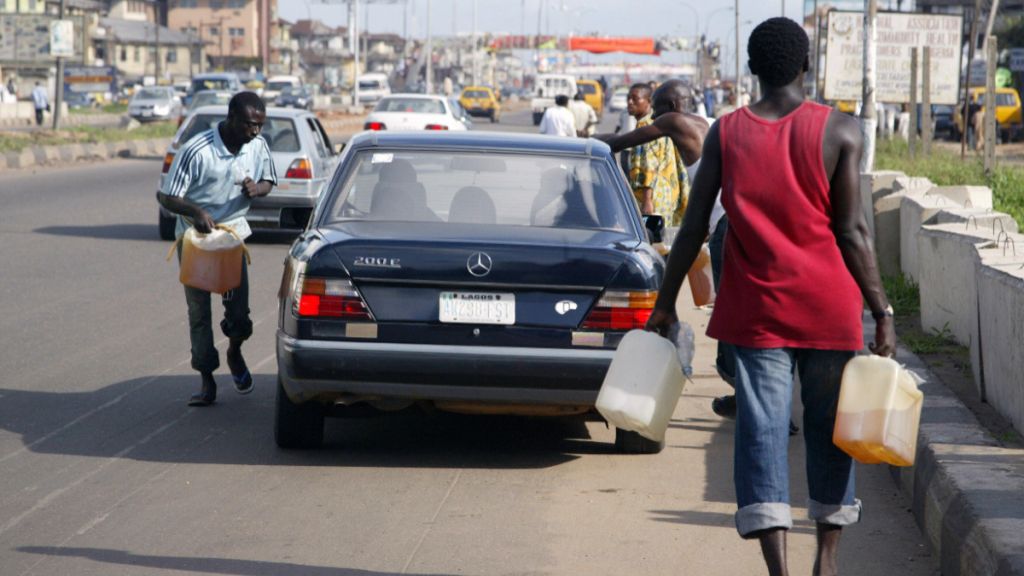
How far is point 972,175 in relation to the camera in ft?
54.6

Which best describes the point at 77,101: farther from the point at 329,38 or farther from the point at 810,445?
the point at 329,38

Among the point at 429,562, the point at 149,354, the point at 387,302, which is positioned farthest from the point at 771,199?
the point at 149,354

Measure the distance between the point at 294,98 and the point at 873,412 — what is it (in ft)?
205

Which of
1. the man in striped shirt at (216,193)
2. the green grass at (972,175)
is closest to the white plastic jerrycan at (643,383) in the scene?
the man in striped shirt at (216,193)

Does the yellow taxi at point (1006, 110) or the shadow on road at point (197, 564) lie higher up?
the yellow taxi at point (1006, 110)

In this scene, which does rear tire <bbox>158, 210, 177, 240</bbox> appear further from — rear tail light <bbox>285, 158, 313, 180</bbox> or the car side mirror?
the car side mirror

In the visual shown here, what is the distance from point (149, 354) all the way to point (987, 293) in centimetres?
533

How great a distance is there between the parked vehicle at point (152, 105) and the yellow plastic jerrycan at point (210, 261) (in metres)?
50.0

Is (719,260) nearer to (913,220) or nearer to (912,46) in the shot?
(913,220)

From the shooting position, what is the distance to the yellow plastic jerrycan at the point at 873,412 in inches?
169

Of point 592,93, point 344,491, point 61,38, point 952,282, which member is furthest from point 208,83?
point 344,491

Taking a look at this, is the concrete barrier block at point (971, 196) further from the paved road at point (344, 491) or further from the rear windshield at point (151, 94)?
the rear windshield at point (151, 94)

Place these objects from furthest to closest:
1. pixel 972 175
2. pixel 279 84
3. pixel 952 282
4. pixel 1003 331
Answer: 1. pixel 279 84
2. pixel 972 175
3. pixel 952 282
4. pixel 1003 331

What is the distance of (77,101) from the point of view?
83188mm
